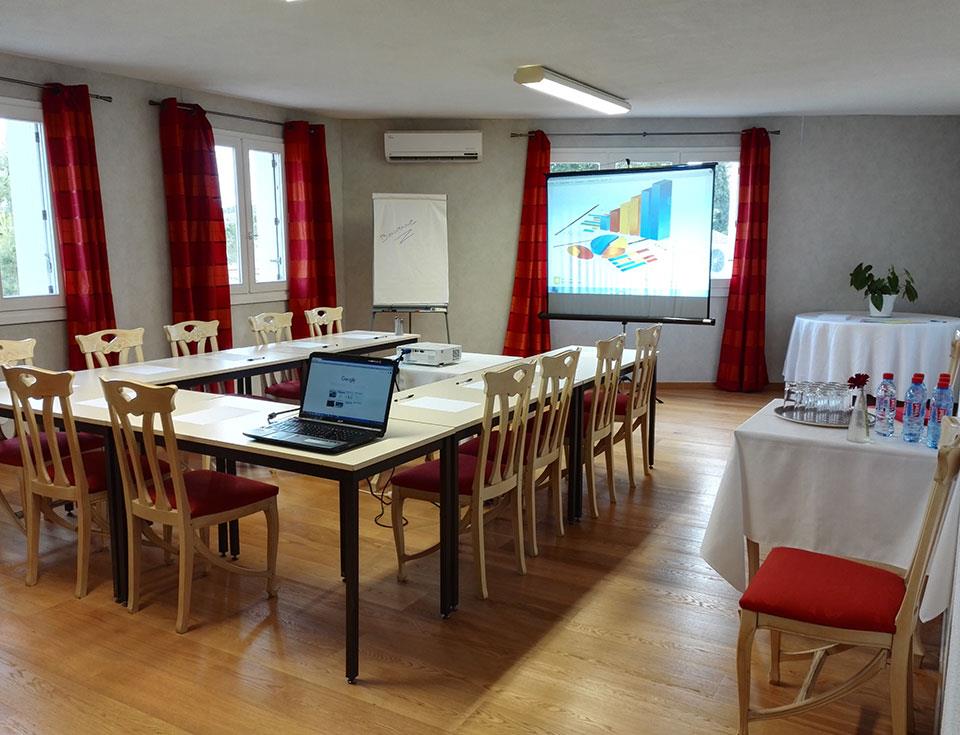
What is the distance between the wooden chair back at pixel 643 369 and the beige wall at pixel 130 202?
3791 millimetres

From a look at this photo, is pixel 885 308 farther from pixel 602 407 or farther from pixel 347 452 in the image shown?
pixel 347 452

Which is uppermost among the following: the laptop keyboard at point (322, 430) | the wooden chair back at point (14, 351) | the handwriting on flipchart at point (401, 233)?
the handwriting on flipchart at point (401, 233)

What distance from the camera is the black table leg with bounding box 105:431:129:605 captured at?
3.09 metres

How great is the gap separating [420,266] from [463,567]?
14.7ft

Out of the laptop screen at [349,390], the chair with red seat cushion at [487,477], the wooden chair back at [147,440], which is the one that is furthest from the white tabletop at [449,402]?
the wooden chair back at [147,440]

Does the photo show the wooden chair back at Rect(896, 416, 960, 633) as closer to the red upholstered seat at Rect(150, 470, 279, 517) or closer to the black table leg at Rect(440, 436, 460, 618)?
the black table leg at Rect(440, 436, 460, 618)

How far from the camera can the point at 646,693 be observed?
2508mm

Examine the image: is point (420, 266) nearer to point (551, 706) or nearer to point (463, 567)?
point (463, 567)

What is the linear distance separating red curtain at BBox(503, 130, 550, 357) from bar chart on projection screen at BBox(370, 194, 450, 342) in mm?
744

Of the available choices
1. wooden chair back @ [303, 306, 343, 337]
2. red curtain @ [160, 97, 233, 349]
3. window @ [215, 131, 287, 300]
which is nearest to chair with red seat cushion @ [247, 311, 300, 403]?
wooden chair back @ [303, 306, 343, 337]

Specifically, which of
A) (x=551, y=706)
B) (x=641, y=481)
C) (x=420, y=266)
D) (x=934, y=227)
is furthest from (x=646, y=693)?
(x=934, y=227)

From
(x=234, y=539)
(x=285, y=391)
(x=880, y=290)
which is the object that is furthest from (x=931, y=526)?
(x=880, y=290)

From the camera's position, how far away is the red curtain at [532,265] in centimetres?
754

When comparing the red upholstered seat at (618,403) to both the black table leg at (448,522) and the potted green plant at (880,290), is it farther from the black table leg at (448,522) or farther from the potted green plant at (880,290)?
the potted green plant at (880,290)
